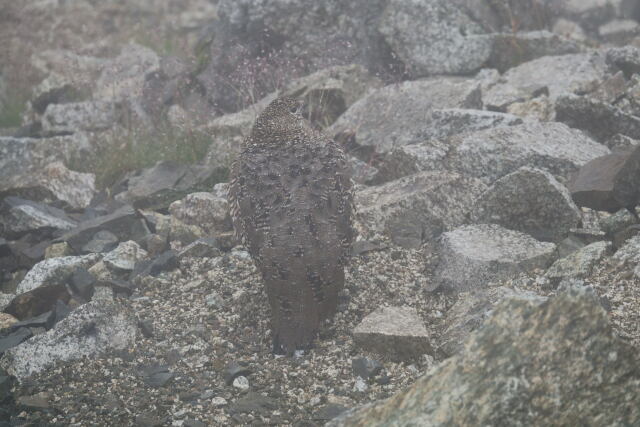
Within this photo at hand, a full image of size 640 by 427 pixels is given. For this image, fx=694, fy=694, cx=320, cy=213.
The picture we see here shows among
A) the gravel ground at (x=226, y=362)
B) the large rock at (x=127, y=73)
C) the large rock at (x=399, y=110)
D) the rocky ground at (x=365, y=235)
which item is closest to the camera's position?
the rocky ground at (x=365, y=235)

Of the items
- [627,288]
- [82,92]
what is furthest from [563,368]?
[82,92]

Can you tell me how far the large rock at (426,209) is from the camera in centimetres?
541

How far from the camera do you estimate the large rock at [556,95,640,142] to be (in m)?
6.17

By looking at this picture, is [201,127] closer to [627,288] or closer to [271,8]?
[271,8]

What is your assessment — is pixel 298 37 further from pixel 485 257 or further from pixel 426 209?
pixel 485 257

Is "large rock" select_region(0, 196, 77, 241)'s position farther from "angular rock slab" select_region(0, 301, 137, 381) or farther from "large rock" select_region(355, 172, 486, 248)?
"large rock" select_region(355, 172, 486, 248)

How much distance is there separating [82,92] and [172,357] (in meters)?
6.53

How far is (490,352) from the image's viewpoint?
2.69m

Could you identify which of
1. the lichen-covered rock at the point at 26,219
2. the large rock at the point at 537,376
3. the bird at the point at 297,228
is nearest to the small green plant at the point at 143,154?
the lichen-covered rock at the point at 26,219

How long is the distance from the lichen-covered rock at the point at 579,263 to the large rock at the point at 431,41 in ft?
13.8

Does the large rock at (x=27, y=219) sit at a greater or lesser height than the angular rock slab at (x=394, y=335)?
lesser

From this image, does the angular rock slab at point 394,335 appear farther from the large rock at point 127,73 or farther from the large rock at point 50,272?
the large rock at point 127,73

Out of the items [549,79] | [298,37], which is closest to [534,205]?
[549,79]

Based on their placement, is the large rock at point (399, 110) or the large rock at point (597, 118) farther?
the large rock at point (399, 110)
